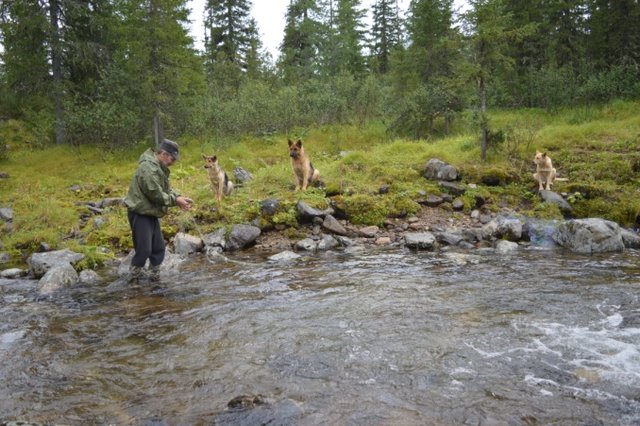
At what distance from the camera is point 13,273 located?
814cm

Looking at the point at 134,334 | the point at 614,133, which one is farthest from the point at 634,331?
the point at 614,133

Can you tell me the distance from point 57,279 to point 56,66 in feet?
60.5

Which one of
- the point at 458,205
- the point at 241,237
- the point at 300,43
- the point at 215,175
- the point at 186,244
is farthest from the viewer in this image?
the point at 300,43

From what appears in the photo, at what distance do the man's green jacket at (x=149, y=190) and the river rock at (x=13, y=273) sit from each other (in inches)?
130

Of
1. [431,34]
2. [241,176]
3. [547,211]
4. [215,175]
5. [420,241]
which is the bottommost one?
[420,241]

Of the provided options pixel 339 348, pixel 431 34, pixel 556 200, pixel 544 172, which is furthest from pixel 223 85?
pixel 339 348

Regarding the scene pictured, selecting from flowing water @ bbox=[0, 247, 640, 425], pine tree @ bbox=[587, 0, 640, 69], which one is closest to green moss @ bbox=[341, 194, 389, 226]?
flowing water @ bbox=[0, 247, 640, 425]

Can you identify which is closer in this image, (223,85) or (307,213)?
(307,213)

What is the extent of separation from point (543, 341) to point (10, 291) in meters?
7.95

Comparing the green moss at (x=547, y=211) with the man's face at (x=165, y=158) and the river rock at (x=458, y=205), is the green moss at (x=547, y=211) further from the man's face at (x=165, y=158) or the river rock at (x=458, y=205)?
the man's face at (x=165, y=158)

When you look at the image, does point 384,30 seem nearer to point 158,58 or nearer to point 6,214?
point 158,58

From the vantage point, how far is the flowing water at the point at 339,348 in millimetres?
3393

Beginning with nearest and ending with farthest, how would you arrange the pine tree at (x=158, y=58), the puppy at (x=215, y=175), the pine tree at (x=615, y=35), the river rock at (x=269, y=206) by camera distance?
the river rock at (x=269, y=206), the puppy at (x=215, y=175), the pine tree at (x=158, y=58), the pine tree at (x=615, y=35)

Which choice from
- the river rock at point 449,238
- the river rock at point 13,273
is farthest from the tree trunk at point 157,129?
the river rock at point 449,238
